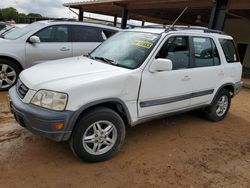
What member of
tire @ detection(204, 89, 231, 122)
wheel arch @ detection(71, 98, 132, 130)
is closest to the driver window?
wheel arch @ detection(71, 98, 132, 130)

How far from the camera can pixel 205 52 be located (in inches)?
194

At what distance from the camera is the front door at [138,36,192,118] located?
3.90 m

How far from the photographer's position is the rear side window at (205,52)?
4703mm

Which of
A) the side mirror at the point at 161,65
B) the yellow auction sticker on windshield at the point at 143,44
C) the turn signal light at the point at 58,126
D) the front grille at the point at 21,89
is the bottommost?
the turn signal light at the point at 58,126

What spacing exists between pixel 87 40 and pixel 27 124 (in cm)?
457

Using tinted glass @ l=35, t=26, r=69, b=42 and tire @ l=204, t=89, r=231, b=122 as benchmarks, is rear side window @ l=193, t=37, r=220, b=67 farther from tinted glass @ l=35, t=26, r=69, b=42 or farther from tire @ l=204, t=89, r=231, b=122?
tinted glass @ l=35, t=26, r=69, b=42

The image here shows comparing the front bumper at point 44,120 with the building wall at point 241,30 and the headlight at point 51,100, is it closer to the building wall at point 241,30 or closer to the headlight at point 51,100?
the headlight at point 51,100

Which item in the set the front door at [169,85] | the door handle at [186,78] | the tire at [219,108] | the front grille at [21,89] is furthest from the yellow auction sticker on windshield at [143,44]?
the tire at [219,108]

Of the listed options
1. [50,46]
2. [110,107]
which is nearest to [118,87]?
[110,107]

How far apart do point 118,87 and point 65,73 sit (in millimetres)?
712

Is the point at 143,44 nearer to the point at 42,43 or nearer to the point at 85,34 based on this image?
the point at 42,43

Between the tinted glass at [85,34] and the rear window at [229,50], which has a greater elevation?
the rear window at [229,50]

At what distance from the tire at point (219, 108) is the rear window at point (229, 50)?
0.66 meters

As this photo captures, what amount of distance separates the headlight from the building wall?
14.3 metres
